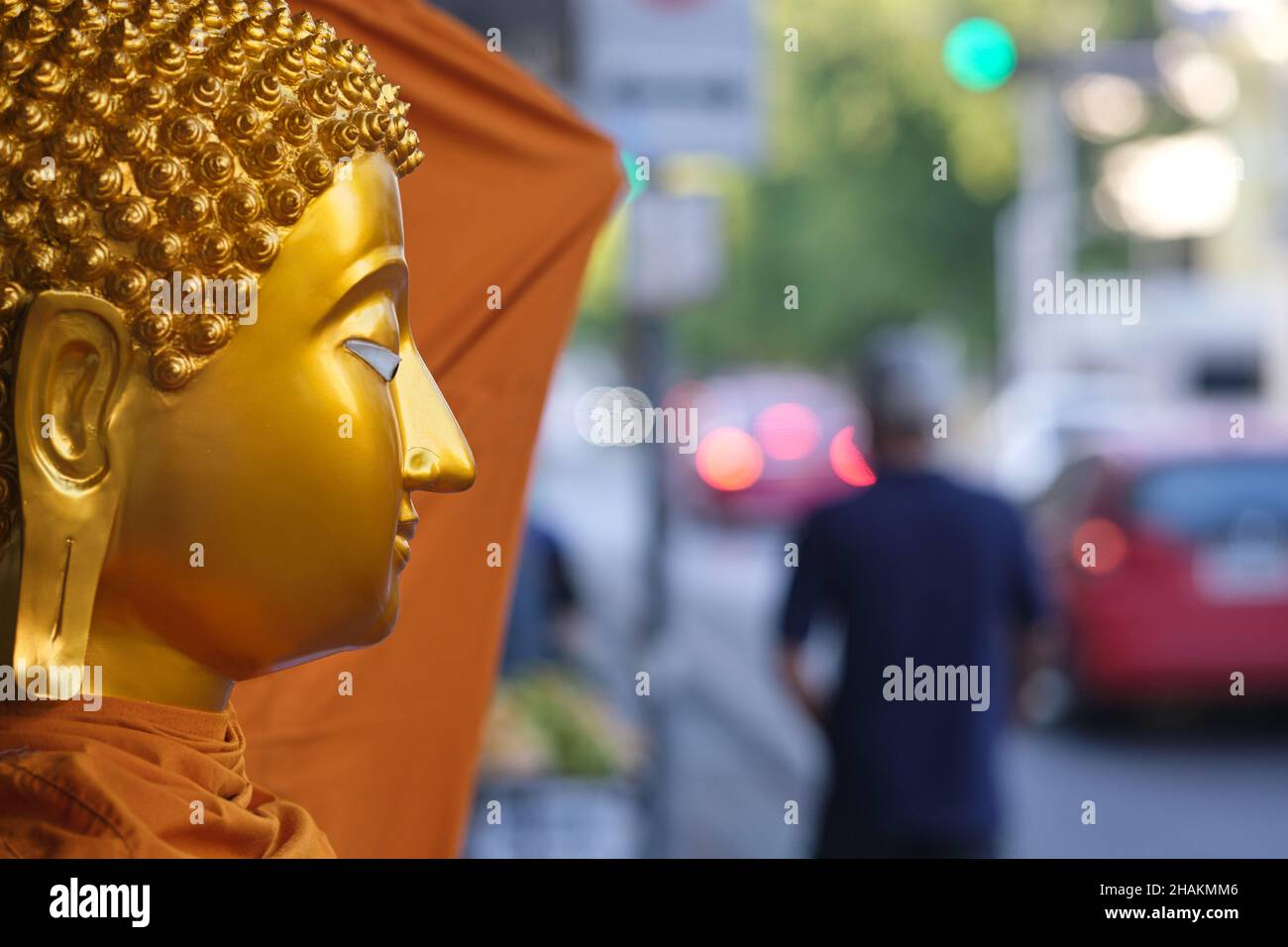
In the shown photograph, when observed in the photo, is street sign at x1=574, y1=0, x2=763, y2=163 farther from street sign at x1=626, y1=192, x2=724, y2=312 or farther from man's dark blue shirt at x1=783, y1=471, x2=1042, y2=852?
man's dark blue shirt at x1=783, y1=471, x2=1042, y2=852

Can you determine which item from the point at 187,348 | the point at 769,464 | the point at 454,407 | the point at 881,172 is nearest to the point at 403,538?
the point at 187,348

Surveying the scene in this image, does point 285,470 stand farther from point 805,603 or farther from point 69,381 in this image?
point 805,603

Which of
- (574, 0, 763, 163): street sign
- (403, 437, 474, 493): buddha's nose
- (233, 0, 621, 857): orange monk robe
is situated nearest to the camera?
(403, 437, 474, 493): buddha's nose

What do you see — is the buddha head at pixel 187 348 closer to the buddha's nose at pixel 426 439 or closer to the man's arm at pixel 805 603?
the buddha's nose at pixel 426 439

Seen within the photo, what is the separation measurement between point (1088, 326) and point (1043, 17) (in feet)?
18.8

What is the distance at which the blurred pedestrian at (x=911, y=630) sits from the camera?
4234 millimetres

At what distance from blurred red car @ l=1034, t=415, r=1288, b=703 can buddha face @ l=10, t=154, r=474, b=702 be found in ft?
29.1

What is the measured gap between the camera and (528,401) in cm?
248

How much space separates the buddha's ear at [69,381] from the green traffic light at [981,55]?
9168mm

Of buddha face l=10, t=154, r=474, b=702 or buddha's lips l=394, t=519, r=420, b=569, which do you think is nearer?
buddha face l=10, t=154, r=474, b=702

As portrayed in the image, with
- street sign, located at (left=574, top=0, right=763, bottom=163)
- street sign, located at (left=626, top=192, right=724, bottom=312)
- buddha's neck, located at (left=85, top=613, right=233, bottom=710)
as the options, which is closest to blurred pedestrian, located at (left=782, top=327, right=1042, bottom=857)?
street sign, located at (left=574, top=0, right=763, bottom=163)

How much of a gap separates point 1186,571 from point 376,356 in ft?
29.5

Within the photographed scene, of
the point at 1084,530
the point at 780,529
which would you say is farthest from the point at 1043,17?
the point at 1084,530

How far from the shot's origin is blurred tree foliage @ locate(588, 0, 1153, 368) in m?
32.9
